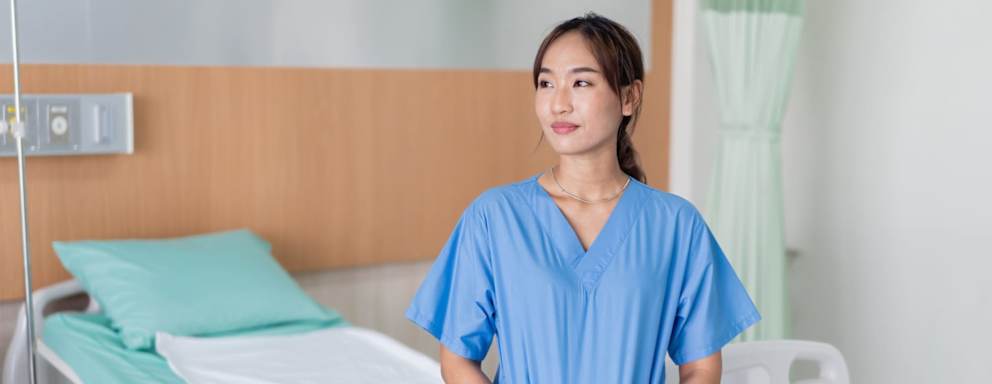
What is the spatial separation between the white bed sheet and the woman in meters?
0.67

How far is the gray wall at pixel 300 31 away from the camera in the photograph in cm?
250

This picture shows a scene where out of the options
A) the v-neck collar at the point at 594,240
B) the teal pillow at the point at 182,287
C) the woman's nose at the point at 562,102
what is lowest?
the teal pillow at the point at 182,287

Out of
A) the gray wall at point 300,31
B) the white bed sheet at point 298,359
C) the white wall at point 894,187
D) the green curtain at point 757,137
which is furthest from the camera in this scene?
the green curtain at point 757,137

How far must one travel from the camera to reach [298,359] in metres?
2.21

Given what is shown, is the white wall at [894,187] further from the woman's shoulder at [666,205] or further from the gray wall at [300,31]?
the woman's shoulder at [666,205]

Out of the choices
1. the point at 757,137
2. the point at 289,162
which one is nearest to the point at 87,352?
the point at 289,162

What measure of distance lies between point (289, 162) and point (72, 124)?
0.54m

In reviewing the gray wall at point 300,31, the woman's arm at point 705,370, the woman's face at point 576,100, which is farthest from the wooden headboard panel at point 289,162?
the woman's arm at point 705,370

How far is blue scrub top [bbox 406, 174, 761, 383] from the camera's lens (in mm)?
1399

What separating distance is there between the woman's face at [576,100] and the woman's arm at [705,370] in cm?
32

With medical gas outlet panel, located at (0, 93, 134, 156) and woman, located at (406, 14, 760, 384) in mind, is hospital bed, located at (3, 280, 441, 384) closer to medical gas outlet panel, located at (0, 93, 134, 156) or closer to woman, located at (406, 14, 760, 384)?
medical gas outlet panel, located at (0, 93, 134, 156)

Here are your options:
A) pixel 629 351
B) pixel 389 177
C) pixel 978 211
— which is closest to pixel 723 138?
pixel 978 211

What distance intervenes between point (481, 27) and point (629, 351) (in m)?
1.83

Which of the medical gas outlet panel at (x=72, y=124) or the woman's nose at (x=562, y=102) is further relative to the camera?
the medical gas outlet panel at (x=72, y=124)
